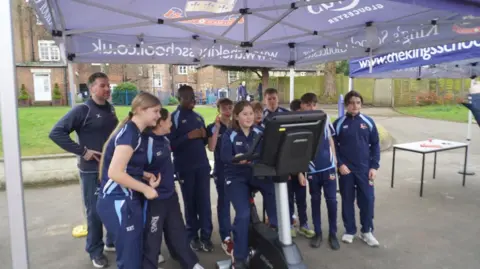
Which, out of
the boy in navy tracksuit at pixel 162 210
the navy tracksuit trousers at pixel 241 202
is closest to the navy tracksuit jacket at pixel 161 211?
the boy in navy tracksuit at pixel 162 210

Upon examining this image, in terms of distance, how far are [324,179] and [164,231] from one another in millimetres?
1793

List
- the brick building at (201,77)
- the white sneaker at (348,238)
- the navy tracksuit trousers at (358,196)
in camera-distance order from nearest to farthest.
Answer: the navy tracksuit trousers at (358,196), the white sneaker at (348,238), the brick building at (201,77)

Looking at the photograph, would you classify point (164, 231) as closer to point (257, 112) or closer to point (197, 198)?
point (197, 198)

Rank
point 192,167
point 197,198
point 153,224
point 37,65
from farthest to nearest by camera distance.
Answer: point 37,65
point 197,198
point 192,167
point 153,224

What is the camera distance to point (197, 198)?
147 inches

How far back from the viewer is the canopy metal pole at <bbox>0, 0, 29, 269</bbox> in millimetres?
1771

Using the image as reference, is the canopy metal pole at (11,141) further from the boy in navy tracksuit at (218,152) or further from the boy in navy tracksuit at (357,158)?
the boy in navy tracksuit at (357,158)

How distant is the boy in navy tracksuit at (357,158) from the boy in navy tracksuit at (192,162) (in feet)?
4.97

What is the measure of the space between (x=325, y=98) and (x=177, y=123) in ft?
65.9

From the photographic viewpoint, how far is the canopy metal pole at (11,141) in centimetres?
177

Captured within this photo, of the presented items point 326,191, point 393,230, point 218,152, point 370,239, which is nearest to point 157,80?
point 218,152

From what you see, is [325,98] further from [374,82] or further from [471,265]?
[471,265]

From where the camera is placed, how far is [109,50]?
175 inches

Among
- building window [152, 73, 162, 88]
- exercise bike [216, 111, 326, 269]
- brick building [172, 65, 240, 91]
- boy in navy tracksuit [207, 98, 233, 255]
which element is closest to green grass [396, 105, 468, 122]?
boy in navy tracksuit [207, 98, 233, 255]
